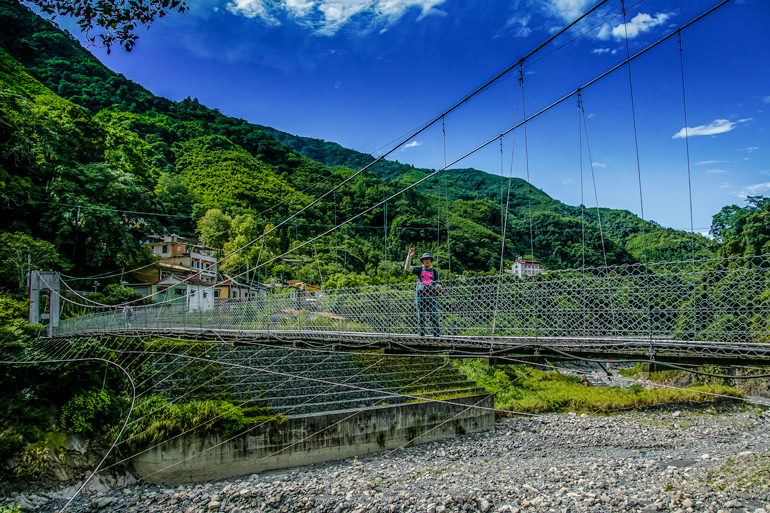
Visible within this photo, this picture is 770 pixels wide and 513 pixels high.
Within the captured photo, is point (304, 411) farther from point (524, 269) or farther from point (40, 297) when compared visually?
point (40, 297)

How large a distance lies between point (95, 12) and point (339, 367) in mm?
6734

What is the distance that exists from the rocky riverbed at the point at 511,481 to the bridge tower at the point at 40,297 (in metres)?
4.93

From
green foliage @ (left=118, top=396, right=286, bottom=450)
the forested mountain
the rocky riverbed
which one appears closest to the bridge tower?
the forested mountain

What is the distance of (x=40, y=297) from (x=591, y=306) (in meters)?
10.4

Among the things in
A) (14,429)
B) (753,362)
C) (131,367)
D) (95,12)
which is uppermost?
(95,12)

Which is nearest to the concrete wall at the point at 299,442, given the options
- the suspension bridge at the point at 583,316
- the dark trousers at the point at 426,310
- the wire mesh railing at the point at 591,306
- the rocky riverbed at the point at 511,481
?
the rocky riverbed at the point at 511,481

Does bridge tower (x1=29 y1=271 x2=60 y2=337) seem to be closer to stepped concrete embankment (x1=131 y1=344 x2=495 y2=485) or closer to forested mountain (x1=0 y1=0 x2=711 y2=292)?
forested mountain (x1=0 y1=0 x2=711 y2=292)

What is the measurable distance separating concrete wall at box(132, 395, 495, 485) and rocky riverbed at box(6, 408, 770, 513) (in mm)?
167

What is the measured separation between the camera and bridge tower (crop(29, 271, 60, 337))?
356 inches

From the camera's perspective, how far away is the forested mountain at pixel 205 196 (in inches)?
444

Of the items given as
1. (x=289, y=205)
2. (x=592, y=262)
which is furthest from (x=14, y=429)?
(x=289, y=205)

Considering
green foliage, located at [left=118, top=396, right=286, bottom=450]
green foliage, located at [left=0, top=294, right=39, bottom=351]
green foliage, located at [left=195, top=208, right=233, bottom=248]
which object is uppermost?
green foliage, located at [left=195, top=208, right=233, bottom=248]

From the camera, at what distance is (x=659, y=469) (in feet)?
19.4

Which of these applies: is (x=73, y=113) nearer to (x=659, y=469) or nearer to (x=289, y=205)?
(x=289, y=205)
